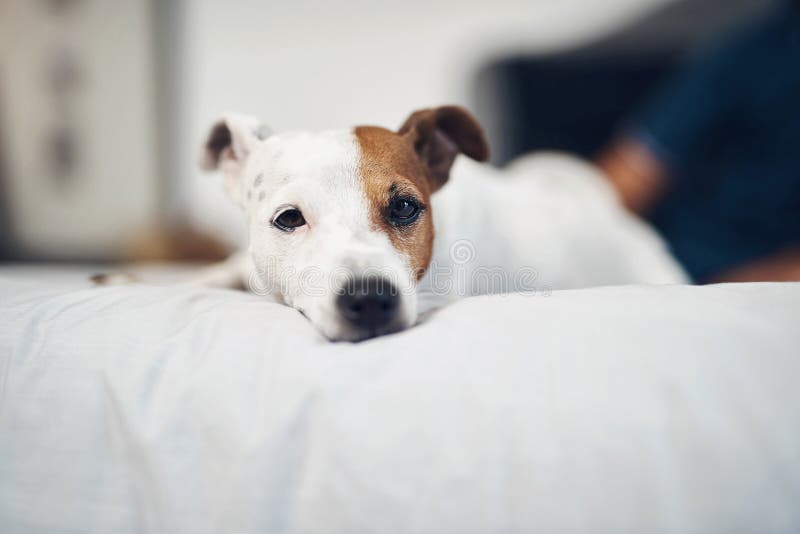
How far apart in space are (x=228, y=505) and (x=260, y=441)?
7 centimetres

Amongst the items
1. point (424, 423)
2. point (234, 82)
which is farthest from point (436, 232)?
point (234, 82)

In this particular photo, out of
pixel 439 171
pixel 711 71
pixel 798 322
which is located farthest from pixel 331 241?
pixel 711 71

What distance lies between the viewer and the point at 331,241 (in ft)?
2.56

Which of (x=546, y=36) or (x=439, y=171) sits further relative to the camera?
(x=546, y=36)

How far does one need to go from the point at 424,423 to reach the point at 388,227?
450 mm

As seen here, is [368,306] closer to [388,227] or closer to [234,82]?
[388,227]

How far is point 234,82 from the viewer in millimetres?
3098

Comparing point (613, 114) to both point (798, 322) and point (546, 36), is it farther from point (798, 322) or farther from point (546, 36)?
point (798, 322)

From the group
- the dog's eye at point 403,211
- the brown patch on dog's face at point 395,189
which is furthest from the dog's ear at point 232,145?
the dog's eye at point 403,211

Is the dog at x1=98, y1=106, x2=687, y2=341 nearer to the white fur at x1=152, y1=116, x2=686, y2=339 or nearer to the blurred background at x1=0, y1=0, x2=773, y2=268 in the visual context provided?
the white fur at x1=152, y1=116, x2=686, y2=339

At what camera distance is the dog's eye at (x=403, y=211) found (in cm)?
89

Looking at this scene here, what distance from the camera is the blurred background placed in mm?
2631

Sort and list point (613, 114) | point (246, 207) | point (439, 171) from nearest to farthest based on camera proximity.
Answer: point (246, 207)
point (439, 171)
point (613, 114)

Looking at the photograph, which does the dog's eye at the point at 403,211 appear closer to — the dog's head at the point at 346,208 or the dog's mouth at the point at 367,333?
the dog's head at the point at 346,208
